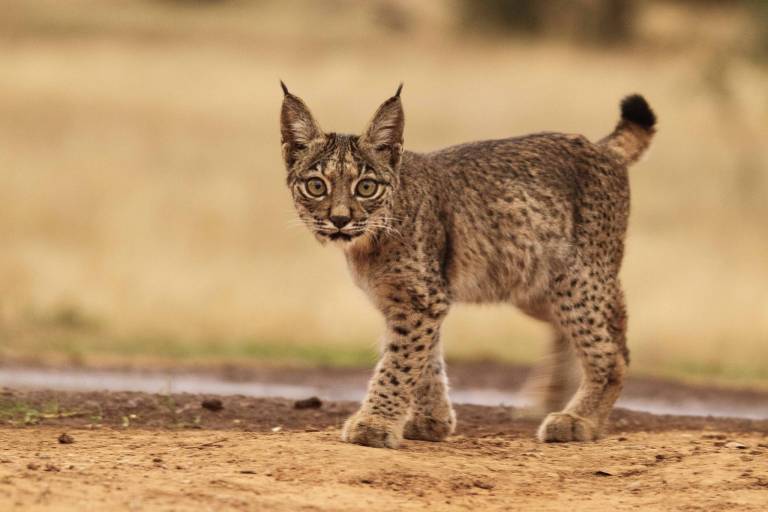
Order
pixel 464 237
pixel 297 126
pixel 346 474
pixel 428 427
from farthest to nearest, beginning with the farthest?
pixel 464 237 → pixel 428 427 → pixel 297 126 → pixel 346 474

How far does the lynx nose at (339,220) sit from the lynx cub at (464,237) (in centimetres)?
1

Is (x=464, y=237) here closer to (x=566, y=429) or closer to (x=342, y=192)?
(x=342, y=192)

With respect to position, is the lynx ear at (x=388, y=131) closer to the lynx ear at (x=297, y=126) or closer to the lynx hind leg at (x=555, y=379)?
the lynx ear at (x=297, y=126)

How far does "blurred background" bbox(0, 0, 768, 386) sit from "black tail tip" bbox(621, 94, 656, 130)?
2429 mm

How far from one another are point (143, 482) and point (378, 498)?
1069 mm

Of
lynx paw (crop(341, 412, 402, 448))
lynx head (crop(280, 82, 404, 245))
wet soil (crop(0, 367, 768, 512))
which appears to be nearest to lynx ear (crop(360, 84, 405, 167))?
lynx head (crop(280, 82, 404, 245))

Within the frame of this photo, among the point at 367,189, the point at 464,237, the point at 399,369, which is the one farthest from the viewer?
the point at 464,237

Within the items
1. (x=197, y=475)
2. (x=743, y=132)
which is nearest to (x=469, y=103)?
(x=743, y=132)

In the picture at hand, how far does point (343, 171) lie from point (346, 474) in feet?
5.92

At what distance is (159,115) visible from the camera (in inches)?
1220

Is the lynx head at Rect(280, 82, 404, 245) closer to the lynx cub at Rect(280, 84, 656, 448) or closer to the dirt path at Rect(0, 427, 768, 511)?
the lynx cub at Rect(280, 84, 656, 448)

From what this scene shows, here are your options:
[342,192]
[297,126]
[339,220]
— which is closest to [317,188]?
[342,192]

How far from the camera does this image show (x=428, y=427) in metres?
8.97

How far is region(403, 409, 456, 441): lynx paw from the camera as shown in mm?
8961
